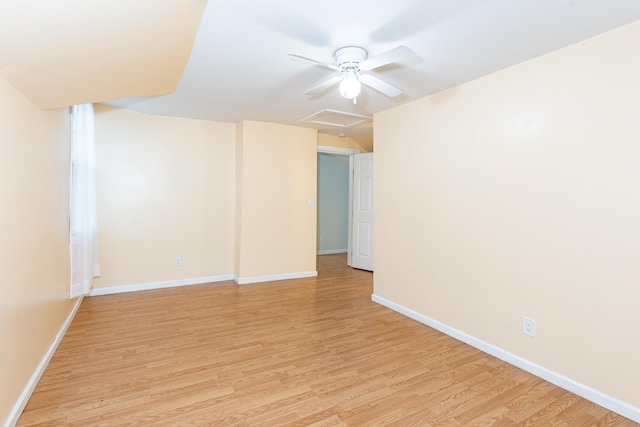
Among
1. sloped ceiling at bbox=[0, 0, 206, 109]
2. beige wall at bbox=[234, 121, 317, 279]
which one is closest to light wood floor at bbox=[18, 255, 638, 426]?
beige wall at bbox=[234, 121, 317, 279]

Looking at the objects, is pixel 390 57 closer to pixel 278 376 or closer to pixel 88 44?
pixel 88 44

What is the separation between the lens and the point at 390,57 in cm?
191

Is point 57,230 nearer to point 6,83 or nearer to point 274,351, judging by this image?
point 6,83

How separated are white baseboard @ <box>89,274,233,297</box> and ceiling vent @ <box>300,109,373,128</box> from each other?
2.54 meters

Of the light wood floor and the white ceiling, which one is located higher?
the white ceiling

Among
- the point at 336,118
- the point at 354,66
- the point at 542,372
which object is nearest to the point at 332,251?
the point at 336,118

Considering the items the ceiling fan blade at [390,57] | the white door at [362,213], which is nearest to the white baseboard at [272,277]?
the white door at [362,213]

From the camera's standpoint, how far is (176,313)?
3391 millimetres

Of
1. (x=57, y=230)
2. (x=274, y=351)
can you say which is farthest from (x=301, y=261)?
(x=57, y=230)

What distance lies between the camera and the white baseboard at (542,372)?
6.19ft

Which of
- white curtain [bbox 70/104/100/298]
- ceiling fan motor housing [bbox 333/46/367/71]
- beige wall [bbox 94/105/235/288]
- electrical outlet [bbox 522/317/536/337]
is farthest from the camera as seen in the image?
beige wall [bbox 94/105/235/288]

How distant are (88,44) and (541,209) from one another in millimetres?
2890

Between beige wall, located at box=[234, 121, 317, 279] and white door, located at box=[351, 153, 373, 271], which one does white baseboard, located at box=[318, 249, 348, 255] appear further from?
beige wall, located at box=[234, 121, 317, 279]

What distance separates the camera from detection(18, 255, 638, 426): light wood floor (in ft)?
6.05
